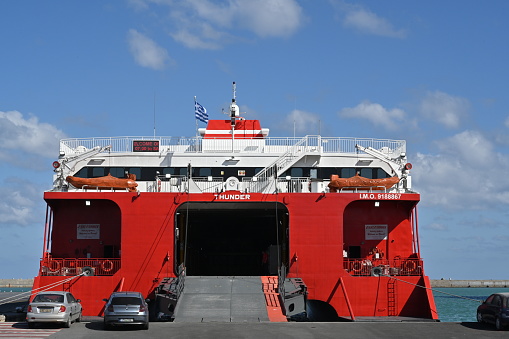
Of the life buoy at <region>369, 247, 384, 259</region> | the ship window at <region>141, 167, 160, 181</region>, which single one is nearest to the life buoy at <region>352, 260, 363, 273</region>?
the life buoy at <region>369, 247, 384, 259</region>

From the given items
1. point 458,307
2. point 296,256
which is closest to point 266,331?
point 296,256

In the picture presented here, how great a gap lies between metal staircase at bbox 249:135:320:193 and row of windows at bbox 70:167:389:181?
0.58 metres

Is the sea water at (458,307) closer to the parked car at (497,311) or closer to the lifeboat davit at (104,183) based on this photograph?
the parked car at (497,311)

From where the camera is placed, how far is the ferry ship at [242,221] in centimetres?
2880

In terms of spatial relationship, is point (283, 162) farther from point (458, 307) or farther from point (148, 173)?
point (458, 307)

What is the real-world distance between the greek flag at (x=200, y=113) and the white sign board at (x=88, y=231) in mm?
9288

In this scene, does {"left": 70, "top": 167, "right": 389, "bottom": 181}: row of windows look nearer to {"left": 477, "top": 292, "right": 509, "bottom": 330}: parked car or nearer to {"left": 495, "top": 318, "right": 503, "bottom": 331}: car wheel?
{"left": 477, "top": 292, "right": 509, "bottom": 330}: parked car

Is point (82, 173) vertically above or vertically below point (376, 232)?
above

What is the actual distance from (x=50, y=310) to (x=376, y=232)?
15.3 meters

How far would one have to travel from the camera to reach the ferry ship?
28797 mm

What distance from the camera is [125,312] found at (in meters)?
23.6

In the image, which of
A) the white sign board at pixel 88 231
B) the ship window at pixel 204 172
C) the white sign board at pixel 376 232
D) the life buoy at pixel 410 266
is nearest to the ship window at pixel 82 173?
the white sign board at pixel 88 231

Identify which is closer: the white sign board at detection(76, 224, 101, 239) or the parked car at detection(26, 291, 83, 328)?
the parked car at detection(26, 291, 83, 328)

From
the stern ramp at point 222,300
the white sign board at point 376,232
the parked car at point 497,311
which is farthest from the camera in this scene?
the white sign board at point 376,232
